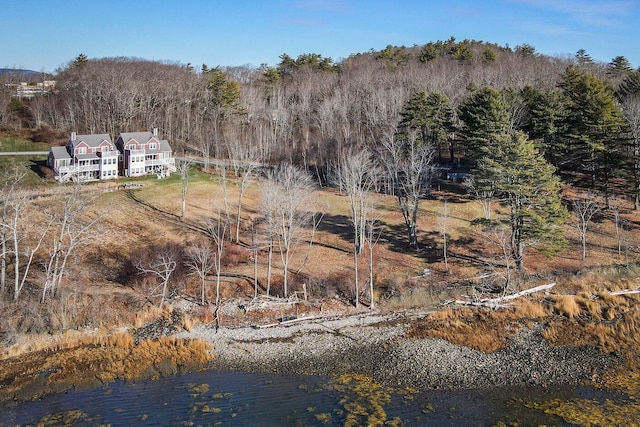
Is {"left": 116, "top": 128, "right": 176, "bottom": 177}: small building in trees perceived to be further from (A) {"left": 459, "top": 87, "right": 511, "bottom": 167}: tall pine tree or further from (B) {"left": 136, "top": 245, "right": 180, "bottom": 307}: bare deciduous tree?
(A) {"left": 459, "top": 87, "right": 511, "bottom": 167}: tall pine tree

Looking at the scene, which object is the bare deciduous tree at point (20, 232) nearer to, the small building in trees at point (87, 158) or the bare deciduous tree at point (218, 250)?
the small building in trees at point (87, 158)

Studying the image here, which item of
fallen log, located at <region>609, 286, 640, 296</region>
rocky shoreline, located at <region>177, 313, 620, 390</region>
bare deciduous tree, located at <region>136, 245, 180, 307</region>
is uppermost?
bare deciduous tree, located at <region>136, 245, 180, 307</region>

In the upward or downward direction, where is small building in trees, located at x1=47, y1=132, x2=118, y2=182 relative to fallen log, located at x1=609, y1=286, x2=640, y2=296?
upward

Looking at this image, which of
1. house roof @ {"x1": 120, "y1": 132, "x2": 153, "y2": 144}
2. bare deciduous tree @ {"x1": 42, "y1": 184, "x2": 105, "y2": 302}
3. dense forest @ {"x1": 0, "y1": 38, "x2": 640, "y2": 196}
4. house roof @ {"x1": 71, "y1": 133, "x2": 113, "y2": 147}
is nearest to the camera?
bare deciduous tree @ {"x1": 42, "y1": 184, "x2": 105, "y2": 302}

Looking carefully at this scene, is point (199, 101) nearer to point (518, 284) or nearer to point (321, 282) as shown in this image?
point (321, 282)

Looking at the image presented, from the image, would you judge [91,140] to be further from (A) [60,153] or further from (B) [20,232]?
(B) [20,232]

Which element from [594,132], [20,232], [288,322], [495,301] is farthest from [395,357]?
[594,132]

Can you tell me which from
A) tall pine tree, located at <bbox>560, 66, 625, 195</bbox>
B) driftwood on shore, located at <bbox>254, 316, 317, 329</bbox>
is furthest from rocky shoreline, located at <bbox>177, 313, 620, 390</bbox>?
tall pine tree, located at <bbox>560, 66, 625, 195</bbox>

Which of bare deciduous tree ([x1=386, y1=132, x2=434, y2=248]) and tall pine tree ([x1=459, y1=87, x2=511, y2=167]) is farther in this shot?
tall pine tree ([x1=459, y1=87, x2=511, y2=167])

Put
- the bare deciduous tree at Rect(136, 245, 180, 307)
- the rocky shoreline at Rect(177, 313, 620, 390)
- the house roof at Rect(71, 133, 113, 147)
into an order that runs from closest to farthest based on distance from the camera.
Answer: the rocky shoreline at Rect(177, 313, 620, 390)
the bare deciduous tree at Rect(136, 245, 180, 307)
the house roof at Rect(71, 133, 113, 147)

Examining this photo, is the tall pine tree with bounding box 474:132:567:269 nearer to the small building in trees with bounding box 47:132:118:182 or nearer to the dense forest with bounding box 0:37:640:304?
the dense forest with bounding box 0:37:640:304
